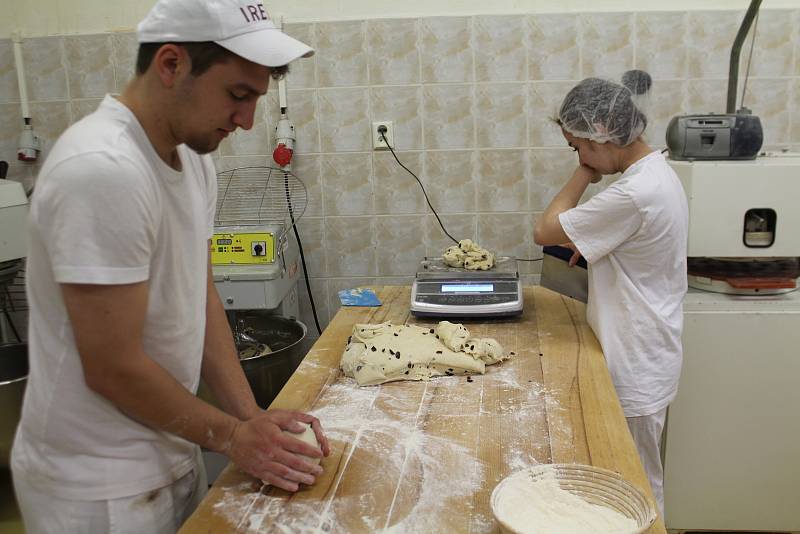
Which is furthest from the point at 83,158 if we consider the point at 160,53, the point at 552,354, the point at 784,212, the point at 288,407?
the point at 784,212

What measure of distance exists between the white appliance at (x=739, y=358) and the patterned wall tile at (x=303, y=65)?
4.57 ft

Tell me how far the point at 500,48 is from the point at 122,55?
144cm

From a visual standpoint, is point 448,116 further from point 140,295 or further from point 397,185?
point 140,295

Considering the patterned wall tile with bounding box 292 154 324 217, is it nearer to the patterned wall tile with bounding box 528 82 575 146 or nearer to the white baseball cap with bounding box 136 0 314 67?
the patterned wall tile with bounding box 528 82 575 146

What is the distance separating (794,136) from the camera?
9.01ft

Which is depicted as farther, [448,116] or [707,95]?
[448,116]

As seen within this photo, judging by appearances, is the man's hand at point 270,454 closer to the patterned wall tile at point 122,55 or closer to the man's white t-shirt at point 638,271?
the man's white t-shirt at point 638,271

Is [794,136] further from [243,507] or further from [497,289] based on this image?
[243,507]

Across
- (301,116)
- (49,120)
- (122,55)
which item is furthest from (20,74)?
(301,116)

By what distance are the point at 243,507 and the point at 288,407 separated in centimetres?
42

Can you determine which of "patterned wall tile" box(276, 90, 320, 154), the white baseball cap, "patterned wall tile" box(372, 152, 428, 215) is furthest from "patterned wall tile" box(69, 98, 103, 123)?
the white baseball cap

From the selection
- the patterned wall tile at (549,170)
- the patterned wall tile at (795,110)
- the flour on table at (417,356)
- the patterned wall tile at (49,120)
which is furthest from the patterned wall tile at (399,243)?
the patterned wall tile at (795,110)

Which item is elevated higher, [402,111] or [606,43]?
[606,43]

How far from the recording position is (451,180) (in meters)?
2.89
